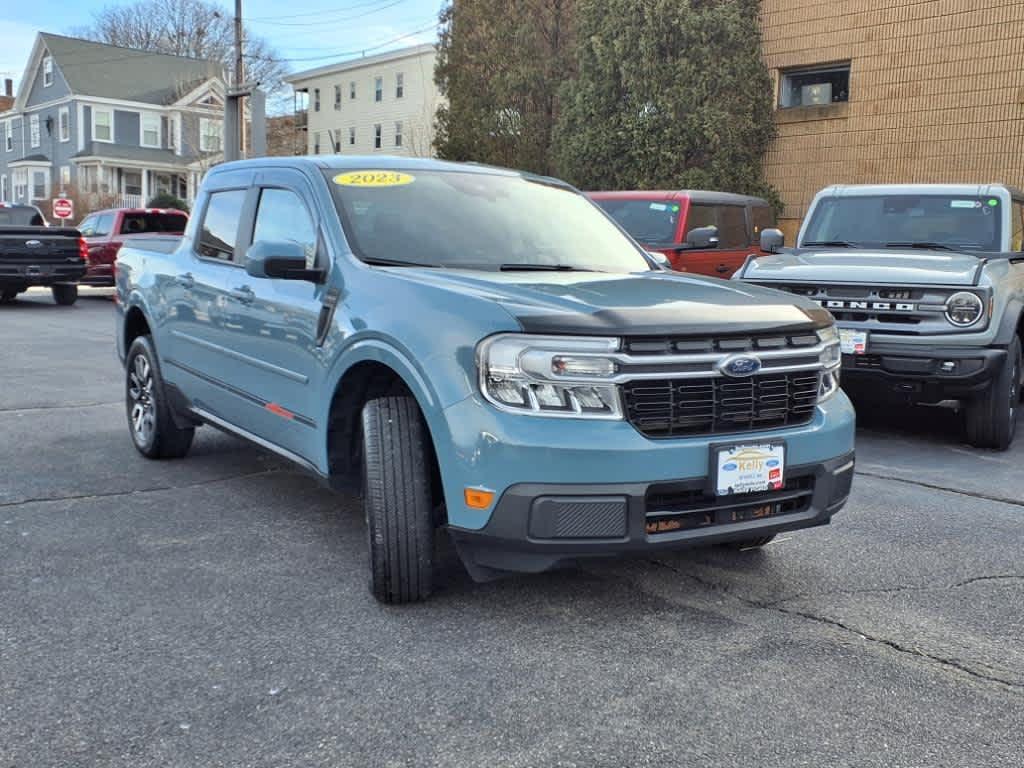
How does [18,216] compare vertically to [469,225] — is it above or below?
above

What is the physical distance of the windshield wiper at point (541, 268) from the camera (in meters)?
4.28

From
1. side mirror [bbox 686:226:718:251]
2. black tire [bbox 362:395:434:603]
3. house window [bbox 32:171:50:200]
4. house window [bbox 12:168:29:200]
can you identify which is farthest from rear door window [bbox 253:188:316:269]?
house window [bbox 12:168:29:200]

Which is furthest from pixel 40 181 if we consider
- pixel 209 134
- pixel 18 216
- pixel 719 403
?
pixel 719 403

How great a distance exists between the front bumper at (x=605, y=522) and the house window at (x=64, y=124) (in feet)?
161

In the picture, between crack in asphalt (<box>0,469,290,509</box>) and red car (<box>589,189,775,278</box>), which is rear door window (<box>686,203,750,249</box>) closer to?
red car (<box>589,189,775,278</box>)

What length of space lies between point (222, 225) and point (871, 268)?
432 cm

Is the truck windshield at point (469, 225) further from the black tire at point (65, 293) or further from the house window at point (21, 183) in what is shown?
the house window at point (21, 183)

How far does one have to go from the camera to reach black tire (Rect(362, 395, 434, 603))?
11.6ft

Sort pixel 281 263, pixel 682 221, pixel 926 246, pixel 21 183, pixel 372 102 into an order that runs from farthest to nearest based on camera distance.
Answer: pixel 21 183 < pixel 372 102 < pixel 682 221 < pixel 926 246 < pixel 281 263

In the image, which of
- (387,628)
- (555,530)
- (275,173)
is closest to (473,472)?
(555,530)

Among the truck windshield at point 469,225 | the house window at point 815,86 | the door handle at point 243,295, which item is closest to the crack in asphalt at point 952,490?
the truck windshield at point 469,225

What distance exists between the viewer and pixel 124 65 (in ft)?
→ 154

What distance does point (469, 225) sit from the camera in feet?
14.9

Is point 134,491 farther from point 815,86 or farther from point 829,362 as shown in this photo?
point 815,86
